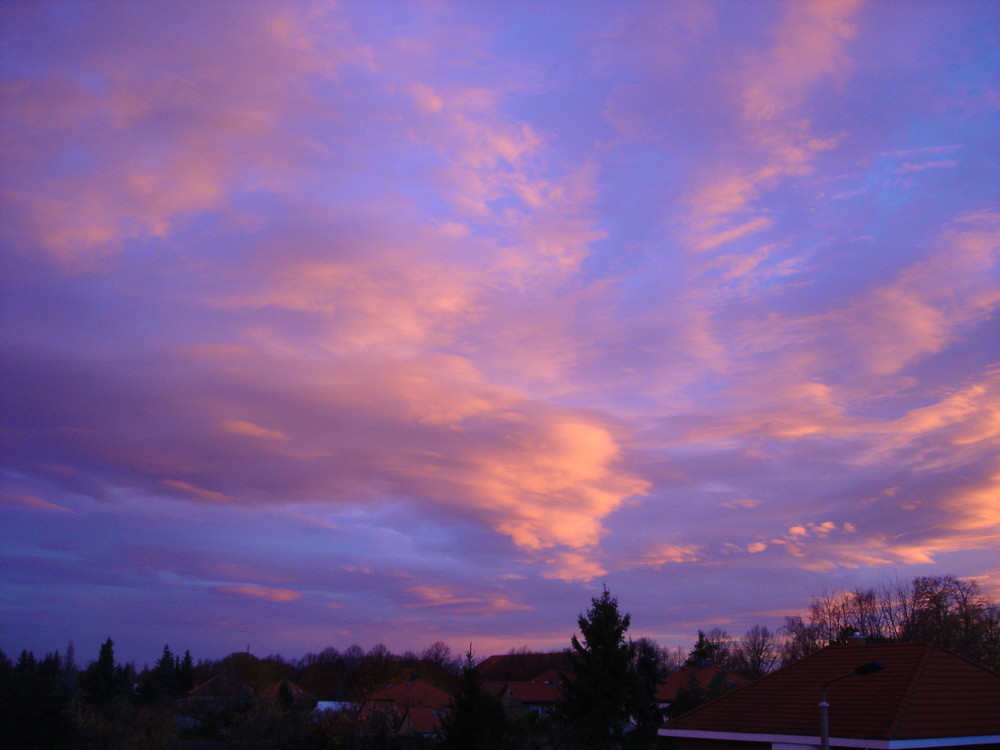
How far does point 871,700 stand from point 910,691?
112 centimetres

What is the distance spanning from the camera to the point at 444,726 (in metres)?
31.8

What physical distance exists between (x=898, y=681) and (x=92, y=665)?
101 metres

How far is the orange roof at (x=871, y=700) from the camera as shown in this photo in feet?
71.1

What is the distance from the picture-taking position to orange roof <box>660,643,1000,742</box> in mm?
21656

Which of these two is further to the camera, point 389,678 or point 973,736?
point 389,678

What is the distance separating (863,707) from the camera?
73.9 feet

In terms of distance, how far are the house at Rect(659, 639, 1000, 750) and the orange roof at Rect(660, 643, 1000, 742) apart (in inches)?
1.3

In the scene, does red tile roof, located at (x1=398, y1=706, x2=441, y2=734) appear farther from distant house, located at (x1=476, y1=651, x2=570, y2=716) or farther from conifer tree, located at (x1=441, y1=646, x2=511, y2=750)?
distant house, located at (x1=476, y1=651, x2=570, y2=716)

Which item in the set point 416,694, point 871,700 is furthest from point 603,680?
point 416,694

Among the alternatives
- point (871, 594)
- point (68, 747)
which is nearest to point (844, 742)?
point (68, 747)

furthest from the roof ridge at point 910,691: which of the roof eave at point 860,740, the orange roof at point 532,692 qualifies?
the orange roof at point 532,692

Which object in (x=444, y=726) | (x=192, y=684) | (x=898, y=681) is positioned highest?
(x=898, y=681)

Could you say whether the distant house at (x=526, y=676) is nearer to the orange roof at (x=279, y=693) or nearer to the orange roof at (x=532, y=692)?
the orange roof at (x=532, y=692)

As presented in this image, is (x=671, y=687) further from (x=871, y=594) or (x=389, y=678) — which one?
(x=389, y=678)
